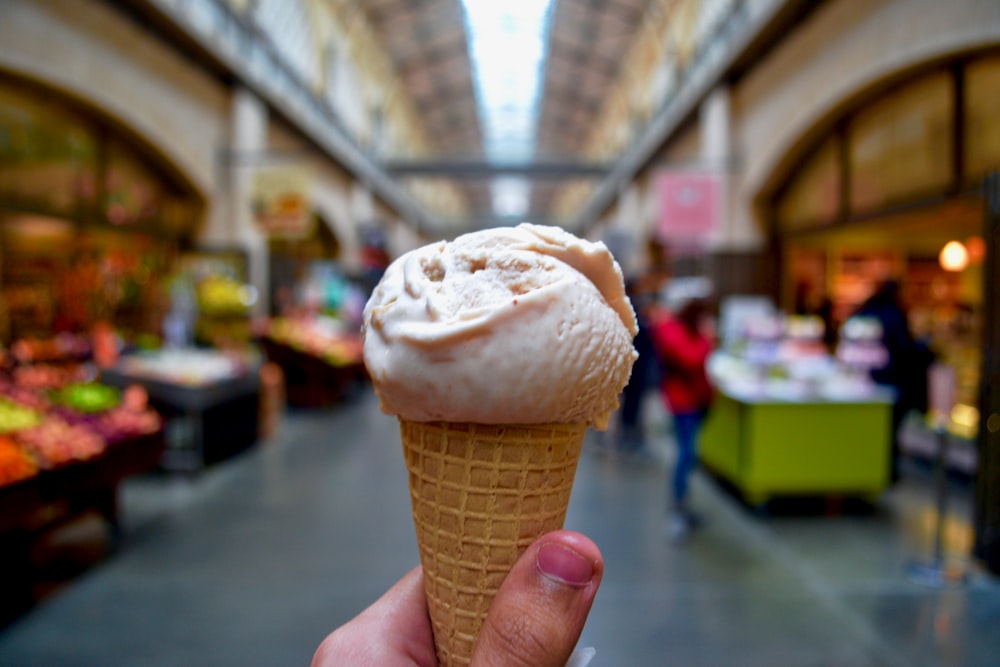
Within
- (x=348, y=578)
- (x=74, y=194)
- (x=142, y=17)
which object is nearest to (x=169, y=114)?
(x=142, y=17)

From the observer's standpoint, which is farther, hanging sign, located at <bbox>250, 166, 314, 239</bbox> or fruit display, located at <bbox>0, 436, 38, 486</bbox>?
hanging sign, located at <bbox>250, 166, 314, 239</bbox>

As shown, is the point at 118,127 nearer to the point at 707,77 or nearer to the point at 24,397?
the point at 24,397

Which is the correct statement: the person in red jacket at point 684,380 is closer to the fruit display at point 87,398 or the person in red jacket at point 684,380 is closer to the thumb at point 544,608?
the thumb at point 544,608

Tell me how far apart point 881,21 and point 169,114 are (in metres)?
9.68

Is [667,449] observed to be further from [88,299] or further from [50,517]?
[88,299]

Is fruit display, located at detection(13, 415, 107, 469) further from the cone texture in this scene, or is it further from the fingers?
the cone texture

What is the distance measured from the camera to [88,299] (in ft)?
28.9

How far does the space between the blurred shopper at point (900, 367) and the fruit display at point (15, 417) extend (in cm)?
678

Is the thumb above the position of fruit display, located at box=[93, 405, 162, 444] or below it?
above

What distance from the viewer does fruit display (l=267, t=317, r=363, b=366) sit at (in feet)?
36.3

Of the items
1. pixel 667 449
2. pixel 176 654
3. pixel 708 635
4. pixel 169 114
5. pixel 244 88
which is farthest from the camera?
pixel 244 88

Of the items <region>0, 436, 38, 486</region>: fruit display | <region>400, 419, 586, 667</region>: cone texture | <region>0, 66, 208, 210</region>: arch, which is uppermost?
<region>0, 66, 208, 210</region>: arch

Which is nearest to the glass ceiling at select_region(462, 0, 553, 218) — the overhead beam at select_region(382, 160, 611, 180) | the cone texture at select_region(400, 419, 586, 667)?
the overhead beam at select_region(382, 160, 611, 180)

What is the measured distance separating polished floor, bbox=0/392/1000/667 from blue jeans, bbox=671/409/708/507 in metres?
0.34
